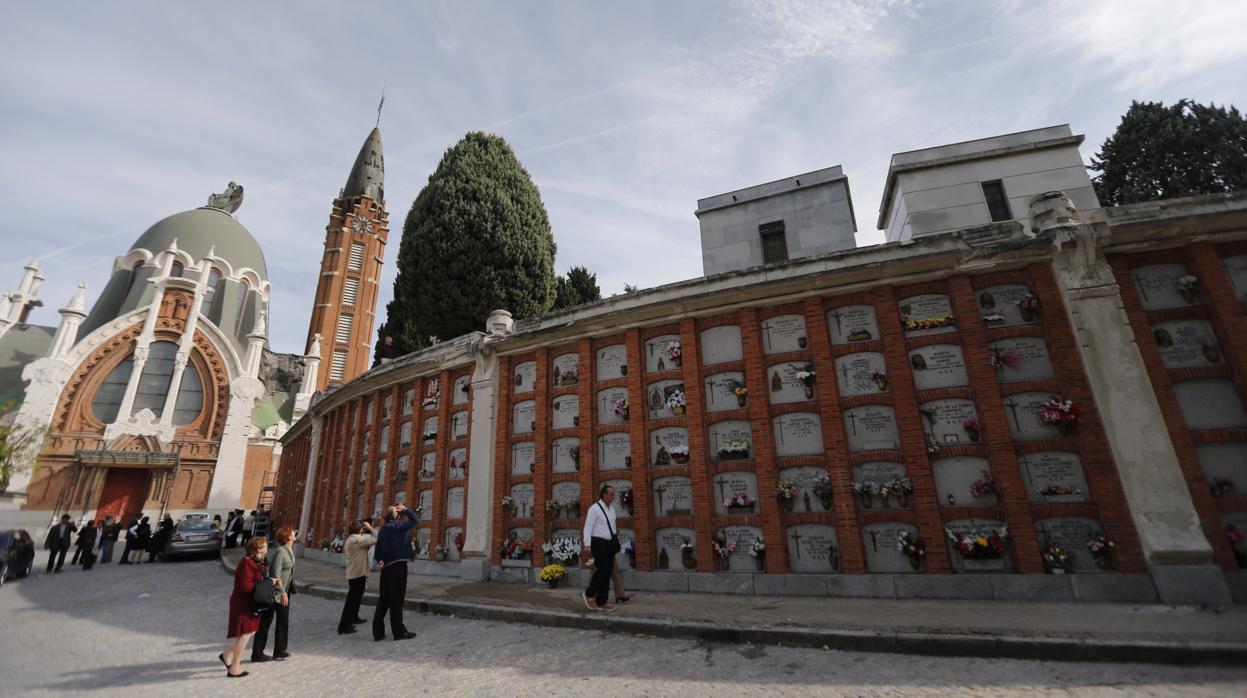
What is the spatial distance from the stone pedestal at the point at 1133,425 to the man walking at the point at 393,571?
385 inches

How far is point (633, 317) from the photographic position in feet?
34.0

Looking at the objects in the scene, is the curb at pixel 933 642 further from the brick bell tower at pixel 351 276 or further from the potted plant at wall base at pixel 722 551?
the brick bell tower at pixel 351 276

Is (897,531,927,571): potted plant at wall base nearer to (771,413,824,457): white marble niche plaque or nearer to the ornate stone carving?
(771,413,824,457): white marble niche plaque

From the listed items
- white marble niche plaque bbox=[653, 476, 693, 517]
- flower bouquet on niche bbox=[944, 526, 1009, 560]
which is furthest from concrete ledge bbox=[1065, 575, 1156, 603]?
white marble niche plaque bbox=[653, 476, 693, 517]

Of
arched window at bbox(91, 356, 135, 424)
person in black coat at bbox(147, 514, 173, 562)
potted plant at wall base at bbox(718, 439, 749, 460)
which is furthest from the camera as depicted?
arched window at bbox(91, 356, 135, 424)

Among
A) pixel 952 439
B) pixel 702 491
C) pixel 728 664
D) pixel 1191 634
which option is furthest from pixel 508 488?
pixel 1191 634

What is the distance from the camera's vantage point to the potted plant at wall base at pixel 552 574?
9391mm

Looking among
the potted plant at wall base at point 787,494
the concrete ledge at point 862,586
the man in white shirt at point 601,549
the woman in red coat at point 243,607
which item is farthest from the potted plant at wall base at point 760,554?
the woman in red coat at point 243,607

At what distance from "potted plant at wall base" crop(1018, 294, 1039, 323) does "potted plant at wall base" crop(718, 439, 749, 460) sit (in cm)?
490

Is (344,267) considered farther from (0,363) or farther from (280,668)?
(280,668)

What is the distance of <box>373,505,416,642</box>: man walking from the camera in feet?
21.8

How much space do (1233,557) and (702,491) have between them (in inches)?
269

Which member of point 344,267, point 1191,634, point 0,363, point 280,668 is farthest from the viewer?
point 344,267

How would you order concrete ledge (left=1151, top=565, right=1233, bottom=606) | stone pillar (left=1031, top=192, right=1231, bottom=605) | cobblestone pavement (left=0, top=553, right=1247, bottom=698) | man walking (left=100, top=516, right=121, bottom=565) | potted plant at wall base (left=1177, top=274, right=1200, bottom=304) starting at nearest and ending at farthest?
cobblestone pavement (left=0, top=553, right=1247, bottom=698)
concrete ledge (left=1151, top=565, right=1233, bottom=606)
stone pillar (left=1031, top=192, right=1231, bottom=605)
potted plant at wall base (left=1177, top=274, right=1200, bottom=304)
man walking (left=100, top=516, right=121, bottom=565)
